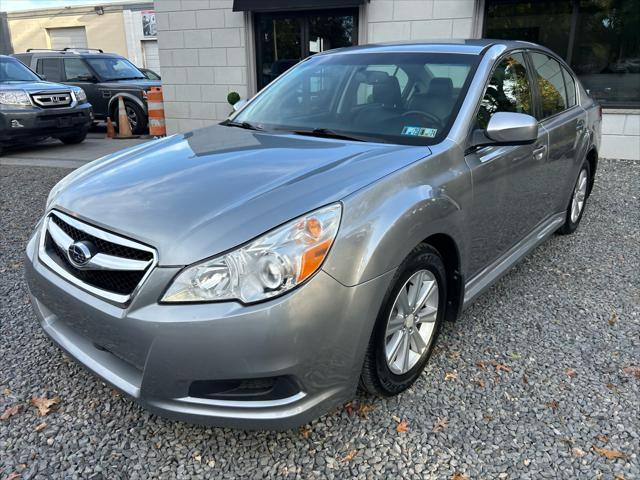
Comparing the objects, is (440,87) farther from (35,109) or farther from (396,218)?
(35,109)

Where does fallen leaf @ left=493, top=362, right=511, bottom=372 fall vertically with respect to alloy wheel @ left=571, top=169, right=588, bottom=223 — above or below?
below

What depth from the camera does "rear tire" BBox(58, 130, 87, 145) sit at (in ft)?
33.8

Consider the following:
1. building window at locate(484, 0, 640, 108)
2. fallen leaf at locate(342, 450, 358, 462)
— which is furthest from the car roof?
building window at locate(484, 0, 640, 108)

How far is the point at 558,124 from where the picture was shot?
3.85 m

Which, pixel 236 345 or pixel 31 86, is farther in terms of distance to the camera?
pixel 31 86

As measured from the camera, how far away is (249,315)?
1791mm

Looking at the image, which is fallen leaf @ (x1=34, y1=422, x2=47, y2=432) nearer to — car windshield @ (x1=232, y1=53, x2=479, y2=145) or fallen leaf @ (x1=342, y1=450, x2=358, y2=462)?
fallen leaf @ (x1=342, y1=450, x2=358, y2=462)

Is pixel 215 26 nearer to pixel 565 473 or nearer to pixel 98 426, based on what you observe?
pixel 98 426

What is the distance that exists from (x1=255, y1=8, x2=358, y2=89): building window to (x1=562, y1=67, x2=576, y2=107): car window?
547 centimetres

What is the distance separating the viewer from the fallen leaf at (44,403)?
2436mm

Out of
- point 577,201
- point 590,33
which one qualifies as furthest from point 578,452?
point 590,33

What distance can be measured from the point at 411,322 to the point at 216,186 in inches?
43.3

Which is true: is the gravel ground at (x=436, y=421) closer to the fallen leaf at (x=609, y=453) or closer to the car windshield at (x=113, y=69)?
the fallen leaf at (x=609, y=453)

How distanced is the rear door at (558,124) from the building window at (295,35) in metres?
5.65
